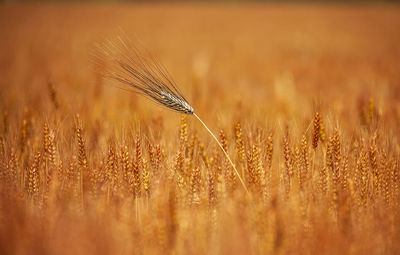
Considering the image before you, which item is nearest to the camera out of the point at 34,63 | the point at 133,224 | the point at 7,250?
the point at 7,250

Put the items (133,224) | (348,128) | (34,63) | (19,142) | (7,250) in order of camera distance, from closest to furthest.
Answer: (7,250) < (133,224) < (19,142) < (348,128) < (34,63)

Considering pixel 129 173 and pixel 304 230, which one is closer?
pixel 304 230

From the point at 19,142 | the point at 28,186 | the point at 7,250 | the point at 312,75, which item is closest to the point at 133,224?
the point at 7,250

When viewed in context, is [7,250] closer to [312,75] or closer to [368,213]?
[368,213]

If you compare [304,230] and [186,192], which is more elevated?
[186,192]

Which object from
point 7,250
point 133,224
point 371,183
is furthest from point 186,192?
point 371,183

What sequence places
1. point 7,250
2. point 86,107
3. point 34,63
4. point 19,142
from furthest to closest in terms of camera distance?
point 34,63 < point 86,107 < point 19,142 < point 7,250

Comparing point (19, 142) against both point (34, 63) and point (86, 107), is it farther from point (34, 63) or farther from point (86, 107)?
point (34, 63)

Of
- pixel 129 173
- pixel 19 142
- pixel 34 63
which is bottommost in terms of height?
pixel 129 173

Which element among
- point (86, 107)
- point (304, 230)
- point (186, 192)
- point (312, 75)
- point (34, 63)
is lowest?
point (304, 230)
